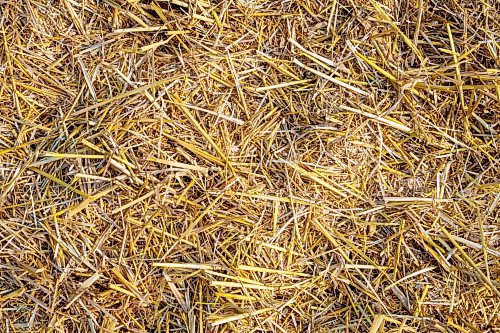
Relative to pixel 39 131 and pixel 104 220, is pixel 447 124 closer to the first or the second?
pixel 104 220

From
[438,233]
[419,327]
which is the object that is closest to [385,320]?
[419,327]

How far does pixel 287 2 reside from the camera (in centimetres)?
190

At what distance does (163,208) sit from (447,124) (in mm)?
1068

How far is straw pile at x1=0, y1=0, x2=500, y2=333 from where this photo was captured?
176 centimetres

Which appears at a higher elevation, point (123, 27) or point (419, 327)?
point (123, 27)

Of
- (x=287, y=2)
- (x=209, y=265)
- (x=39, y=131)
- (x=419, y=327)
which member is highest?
(x=287, y=2)

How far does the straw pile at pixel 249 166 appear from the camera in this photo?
176 cm

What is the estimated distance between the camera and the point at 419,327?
70.2 inches

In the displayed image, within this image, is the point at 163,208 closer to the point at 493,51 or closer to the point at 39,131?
the point at 39,131

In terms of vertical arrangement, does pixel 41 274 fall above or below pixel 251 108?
below

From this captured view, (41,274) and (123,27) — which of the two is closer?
(41,274)

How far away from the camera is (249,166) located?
183 centimetres

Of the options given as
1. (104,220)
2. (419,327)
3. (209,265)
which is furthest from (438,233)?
(104,220)

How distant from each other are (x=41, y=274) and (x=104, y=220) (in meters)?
0.28
